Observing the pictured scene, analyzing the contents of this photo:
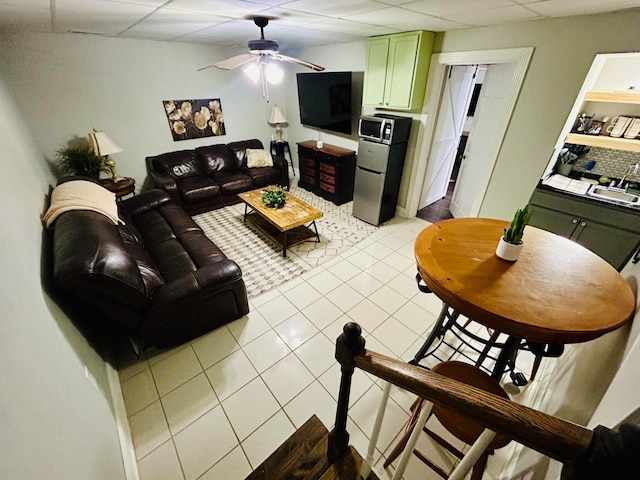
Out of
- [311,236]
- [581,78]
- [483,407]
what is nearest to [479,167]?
[581,78]

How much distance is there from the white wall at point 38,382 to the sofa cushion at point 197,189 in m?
2.30

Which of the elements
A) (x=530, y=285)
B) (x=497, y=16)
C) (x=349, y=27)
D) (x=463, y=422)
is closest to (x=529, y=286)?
(x=530, y=285)

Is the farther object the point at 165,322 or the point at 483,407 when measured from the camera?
the point at 165,322

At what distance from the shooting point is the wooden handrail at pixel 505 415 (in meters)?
0.49

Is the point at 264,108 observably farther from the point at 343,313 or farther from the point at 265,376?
the point at 265,376

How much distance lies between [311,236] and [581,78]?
10.0ft

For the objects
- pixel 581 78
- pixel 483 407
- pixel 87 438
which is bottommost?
pixel 87 438

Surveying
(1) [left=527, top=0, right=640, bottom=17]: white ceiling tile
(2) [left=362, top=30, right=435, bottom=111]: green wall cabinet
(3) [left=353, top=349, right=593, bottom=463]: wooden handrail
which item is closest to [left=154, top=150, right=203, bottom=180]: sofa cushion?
(2) [left=362, top=30, right=435, bottom=111]: green wall cabinet

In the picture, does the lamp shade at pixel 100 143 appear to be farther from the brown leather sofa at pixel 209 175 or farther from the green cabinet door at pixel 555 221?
the green cabinet door at pixel 555 221

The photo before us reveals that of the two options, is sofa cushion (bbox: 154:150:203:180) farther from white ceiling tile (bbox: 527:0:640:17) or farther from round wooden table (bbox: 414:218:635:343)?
white ceiling tile (bbox: 527:0:640:17)

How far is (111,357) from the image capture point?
206 centimetres

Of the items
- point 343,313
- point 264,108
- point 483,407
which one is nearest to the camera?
point 483,407

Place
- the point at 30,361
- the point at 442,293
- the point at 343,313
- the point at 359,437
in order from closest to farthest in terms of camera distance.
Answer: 1. the point at 30,361
2. the point at 442,293
3. the point at 359,437
4. the point at 343,313

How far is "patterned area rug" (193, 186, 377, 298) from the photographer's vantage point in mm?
3010
